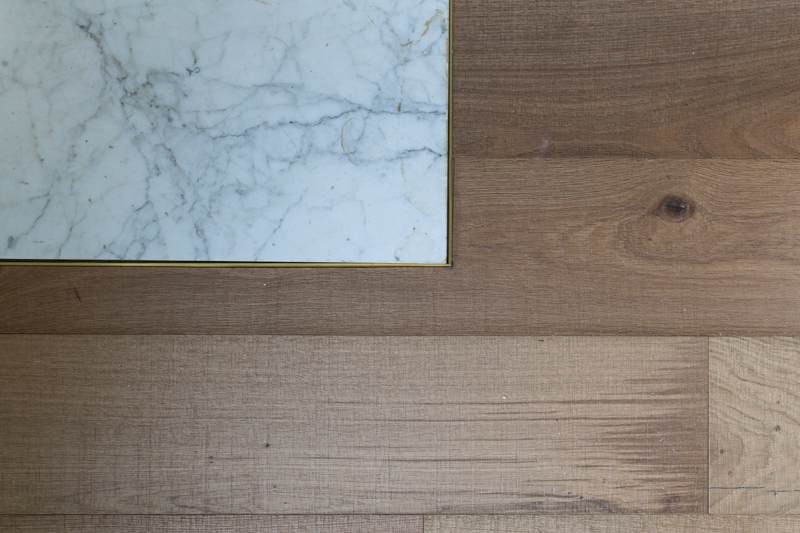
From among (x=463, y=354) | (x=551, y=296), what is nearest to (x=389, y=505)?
(x=463, y=354)

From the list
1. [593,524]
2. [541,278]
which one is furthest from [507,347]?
[593,524]

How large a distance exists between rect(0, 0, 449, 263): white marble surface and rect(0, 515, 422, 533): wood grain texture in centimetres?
27

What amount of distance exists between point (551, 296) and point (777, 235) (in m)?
0.25

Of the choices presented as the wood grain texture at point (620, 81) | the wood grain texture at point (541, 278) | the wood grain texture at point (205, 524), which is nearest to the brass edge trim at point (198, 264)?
the wood grain texture at point (541, 278)

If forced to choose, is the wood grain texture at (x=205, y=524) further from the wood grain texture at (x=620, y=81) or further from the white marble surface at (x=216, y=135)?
the wood grain texture at (x=620, y=81)

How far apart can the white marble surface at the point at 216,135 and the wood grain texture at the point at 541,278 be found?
0.10 feet

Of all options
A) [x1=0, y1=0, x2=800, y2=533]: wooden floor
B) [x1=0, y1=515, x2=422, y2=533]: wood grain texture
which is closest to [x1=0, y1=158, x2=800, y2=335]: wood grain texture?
[x1=0, y1=0, x2=800, y2=533]: wooden floor

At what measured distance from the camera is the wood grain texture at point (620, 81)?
0.57 meters

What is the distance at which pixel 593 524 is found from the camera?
0.56m

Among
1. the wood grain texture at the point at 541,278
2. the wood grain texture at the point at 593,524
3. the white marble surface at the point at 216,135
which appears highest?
the white marble surface at the point at 216,135

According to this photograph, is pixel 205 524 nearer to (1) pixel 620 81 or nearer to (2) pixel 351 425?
(2) pixel 351 425

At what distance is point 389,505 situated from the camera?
21.8 inches

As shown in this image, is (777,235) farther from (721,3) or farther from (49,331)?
(49,331)

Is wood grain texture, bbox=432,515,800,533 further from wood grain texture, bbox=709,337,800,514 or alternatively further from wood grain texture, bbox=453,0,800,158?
wood grain texture, bbox=453,0,800,158
